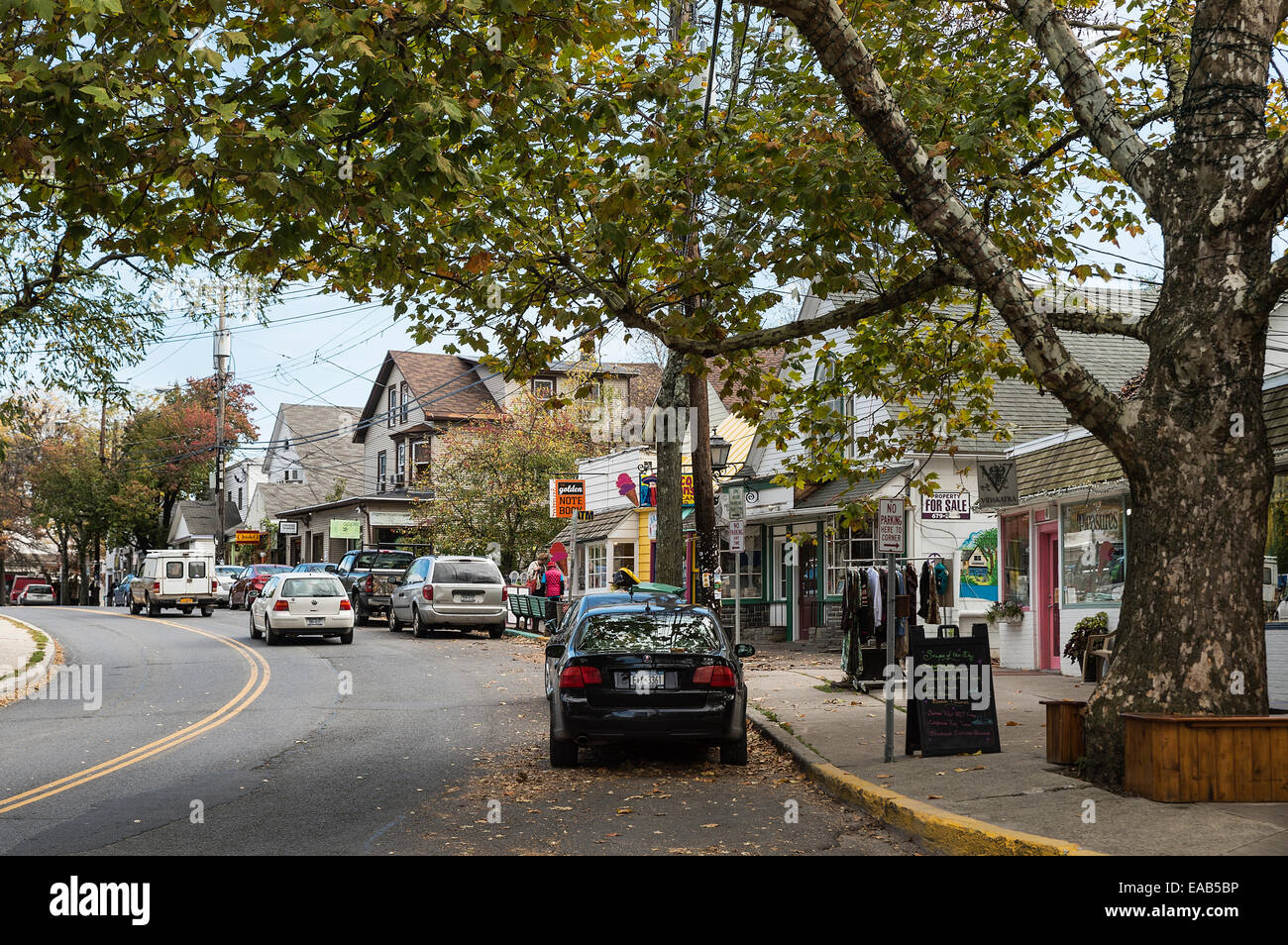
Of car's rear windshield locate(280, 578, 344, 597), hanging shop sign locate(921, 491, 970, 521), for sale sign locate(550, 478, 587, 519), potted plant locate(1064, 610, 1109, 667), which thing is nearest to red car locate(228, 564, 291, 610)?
car's rear windshield locate(280, 578, 344, 597)

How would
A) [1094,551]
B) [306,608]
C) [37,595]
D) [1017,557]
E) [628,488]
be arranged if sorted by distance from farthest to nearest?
[37,595] → [628,488] → [306,608] → [1017,557] → [1094,551]

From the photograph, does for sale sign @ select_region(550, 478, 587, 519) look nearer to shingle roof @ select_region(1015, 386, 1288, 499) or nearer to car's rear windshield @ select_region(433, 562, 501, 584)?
car's rear windshield @ select_region(433, 562, 501, 584)

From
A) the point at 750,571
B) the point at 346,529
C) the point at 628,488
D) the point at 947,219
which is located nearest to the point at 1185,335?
the point at 947,219

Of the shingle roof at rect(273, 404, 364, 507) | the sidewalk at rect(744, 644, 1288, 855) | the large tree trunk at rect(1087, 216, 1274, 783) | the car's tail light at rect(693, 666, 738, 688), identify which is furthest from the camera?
the shingle roof at rect(273, 404, 364, 507)

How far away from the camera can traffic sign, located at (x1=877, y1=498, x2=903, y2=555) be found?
1134cm

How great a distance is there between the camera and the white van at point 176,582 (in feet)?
128

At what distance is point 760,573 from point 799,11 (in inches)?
871

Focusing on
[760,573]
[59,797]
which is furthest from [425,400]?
[59,797]

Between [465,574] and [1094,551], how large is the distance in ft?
49.8

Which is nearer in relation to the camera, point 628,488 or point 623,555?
point 628,488

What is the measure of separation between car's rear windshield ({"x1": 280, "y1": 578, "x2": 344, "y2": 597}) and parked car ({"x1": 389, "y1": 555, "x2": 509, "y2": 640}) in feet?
7.92

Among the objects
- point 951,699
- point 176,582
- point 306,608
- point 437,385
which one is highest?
point 437,385

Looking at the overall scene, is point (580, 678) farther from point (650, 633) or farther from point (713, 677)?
point (713, 677)

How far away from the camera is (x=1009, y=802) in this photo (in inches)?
335
